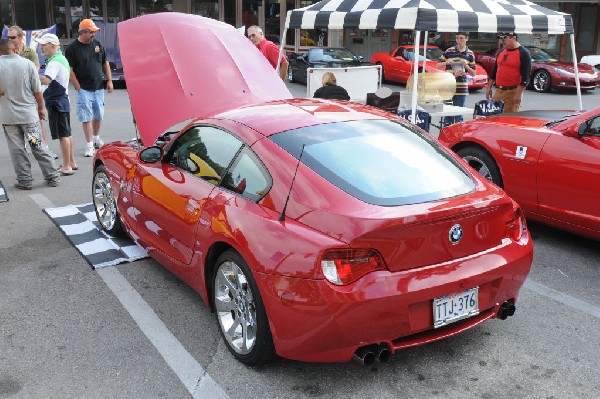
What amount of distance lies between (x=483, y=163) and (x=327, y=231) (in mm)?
3393

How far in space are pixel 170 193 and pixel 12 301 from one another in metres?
1.36

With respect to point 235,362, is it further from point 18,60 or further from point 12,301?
point 18,60

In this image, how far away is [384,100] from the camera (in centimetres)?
895

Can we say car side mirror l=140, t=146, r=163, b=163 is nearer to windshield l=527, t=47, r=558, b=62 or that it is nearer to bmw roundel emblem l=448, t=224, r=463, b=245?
bmw roundel emblem l=448, t=224, r=463, b=245

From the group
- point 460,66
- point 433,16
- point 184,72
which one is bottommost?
point 460,66

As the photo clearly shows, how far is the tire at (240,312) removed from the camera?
3.11 metres

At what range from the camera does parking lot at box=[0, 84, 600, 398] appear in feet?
10.3

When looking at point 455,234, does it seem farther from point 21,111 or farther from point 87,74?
point 87,74

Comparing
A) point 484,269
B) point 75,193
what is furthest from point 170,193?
point 75,193

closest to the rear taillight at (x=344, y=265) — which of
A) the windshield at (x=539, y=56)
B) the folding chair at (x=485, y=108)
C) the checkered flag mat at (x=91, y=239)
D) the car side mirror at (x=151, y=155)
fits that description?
the car side mirror at (x=151, y=155)

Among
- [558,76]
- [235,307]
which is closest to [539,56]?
[558,76]

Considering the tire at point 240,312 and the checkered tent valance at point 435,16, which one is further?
the checkered tent valance at point 435,16

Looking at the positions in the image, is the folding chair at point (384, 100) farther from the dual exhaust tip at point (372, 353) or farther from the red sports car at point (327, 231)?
the dual exhaust tip at point (372, 353)

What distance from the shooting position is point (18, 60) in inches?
260
